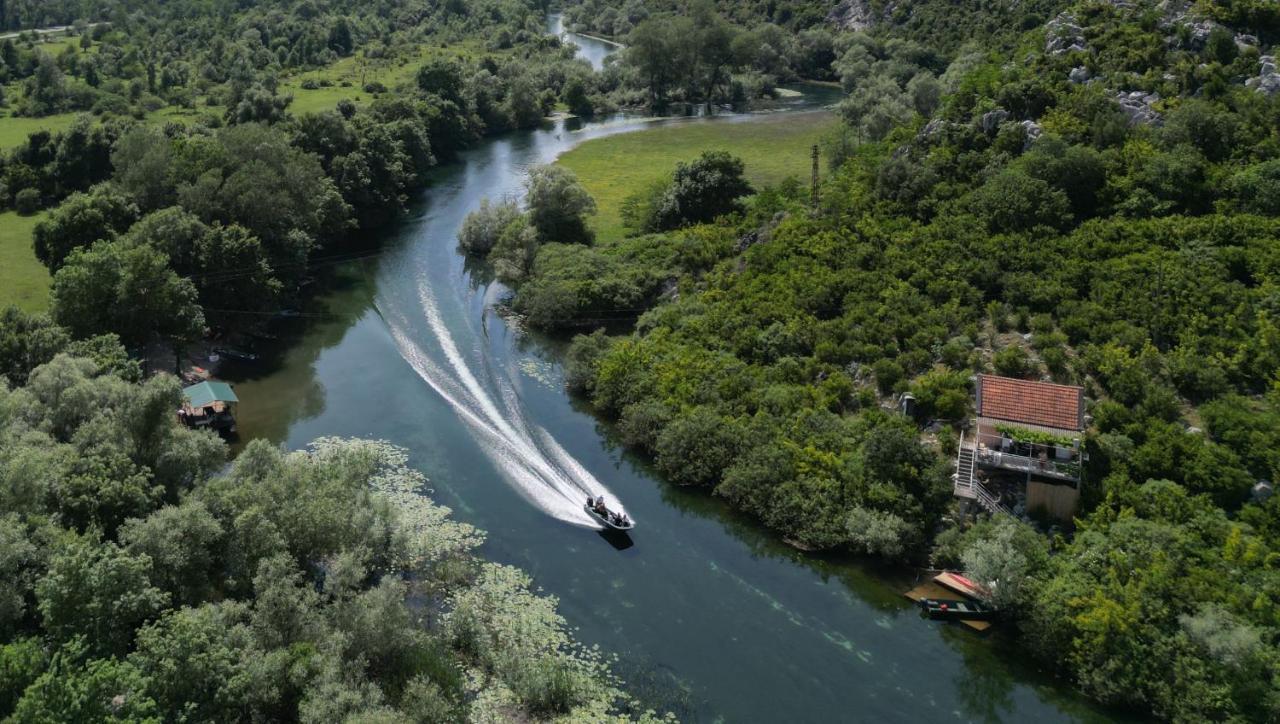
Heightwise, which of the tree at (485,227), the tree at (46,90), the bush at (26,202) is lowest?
the tree at (485,227)

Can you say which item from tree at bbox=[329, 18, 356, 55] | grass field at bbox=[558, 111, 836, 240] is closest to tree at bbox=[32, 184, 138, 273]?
grass field at bbox=[558, 111, 836, 240]

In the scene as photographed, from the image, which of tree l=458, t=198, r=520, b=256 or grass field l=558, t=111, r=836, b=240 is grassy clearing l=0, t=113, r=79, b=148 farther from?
grass field l=558, t=111, r=836, b=240

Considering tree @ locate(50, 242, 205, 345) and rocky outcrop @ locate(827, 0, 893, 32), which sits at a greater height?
rocky outcrop @ locate(827, 0, 893, 32)

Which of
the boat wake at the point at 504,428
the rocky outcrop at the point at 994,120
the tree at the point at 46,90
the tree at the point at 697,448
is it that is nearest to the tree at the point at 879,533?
the tree at the point at 697,448

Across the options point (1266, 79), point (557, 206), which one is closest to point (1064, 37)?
point (1266, 79)

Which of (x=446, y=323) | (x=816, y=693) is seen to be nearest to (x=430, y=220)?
(x=446, y=323)

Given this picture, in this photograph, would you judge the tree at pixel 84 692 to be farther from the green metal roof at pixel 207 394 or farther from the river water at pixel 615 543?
the green metal roof at pixel 207 394
